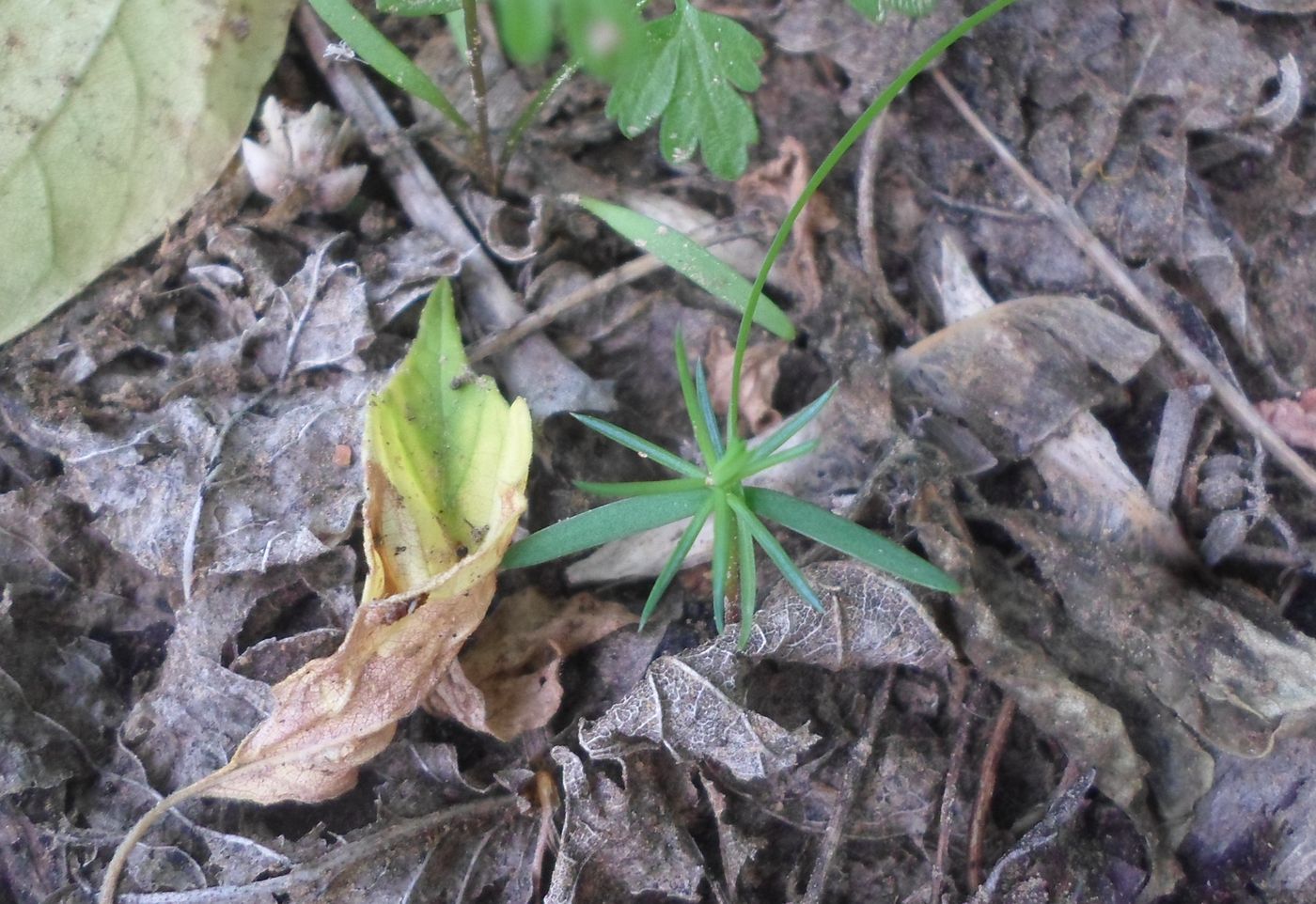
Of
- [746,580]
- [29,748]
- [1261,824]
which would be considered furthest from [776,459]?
[29,748]

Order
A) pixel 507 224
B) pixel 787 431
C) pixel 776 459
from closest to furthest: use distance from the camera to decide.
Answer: pixel 776 459 → pixel 787 431 → pixel 507 224

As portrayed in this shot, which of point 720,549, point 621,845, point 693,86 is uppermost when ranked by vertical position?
point 693,86

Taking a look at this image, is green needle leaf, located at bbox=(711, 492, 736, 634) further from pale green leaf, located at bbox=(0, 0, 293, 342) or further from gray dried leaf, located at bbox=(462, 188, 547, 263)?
pale green leaf, located at bbox=(0, 0, 293, 342)

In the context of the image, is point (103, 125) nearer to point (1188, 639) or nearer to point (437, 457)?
point (437, 457)

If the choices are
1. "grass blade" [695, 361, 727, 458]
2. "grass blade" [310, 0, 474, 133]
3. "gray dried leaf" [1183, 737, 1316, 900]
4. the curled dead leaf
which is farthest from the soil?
"grass blade" [695, 361, 727, 458]

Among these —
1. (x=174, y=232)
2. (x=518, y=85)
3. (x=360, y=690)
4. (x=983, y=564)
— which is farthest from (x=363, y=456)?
(x=983, y=564)

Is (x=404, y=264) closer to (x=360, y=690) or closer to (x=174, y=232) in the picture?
(x=174, y=232)
